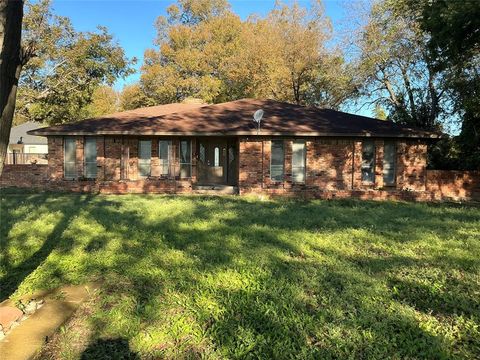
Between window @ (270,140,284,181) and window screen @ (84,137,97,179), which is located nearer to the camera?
window @ (270,140,284,181)

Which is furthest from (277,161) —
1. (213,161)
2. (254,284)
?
(254,284)

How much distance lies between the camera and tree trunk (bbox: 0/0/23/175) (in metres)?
3.05

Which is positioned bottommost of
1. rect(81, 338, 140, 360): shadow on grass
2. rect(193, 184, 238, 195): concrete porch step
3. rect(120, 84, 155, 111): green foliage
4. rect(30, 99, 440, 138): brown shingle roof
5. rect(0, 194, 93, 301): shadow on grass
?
rect(81, 338, 140, 360): shadow on grass

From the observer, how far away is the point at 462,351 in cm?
322

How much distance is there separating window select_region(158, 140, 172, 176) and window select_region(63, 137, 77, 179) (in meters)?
3.53

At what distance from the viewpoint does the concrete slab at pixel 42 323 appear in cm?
322

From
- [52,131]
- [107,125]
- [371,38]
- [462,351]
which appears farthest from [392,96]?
[462,351]

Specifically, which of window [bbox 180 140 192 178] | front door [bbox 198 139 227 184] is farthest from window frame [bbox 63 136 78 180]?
front door [bbox 198 139 227 184]

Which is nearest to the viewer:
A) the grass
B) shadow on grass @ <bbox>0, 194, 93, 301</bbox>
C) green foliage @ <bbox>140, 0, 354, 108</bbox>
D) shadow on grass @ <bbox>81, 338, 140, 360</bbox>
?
shadow on grass @ <bbox>81, 338, 140, 360</bbox>

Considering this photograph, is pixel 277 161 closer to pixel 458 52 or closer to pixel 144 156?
pixel 144 156

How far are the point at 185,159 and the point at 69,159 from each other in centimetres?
476

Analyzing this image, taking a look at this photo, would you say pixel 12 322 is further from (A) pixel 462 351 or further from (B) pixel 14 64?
(A) pixel 462 351

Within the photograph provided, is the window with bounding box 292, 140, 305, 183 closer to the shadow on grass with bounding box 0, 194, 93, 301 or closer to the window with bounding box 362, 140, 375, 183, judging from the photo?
the window with bounding box 362, 140, 375, 183

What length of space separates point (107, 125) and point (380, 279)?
14.4 metres
